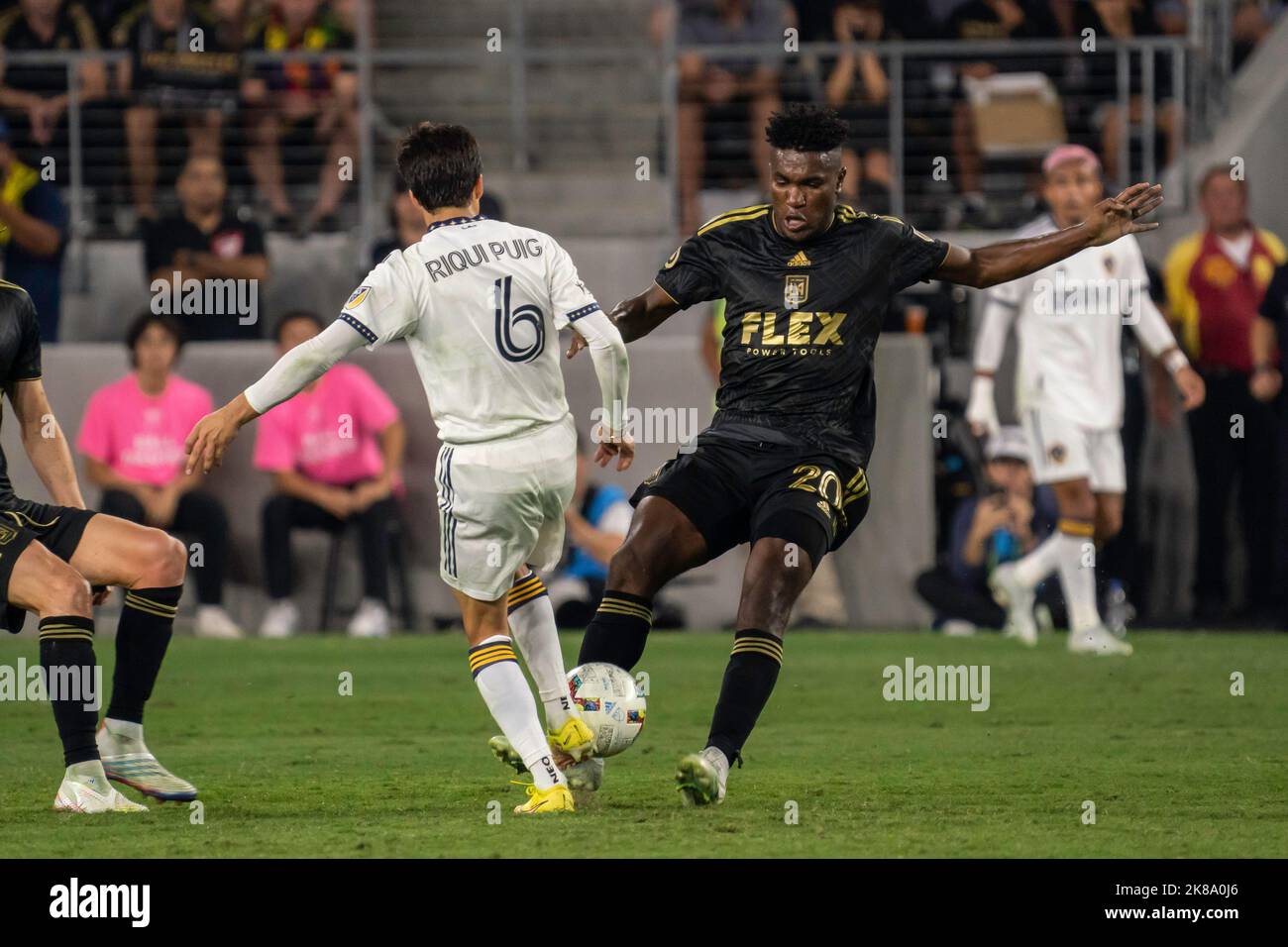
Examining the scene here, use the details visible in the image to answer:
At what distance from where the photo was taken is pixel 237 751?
9078 mm

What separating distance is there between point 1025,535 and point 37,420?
312 inches

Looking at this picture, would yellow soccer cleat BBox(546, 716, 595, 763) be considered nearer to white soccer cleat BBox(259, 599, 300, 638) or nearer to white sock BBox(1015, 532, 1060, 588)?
white sock BBox(1015, 532, 1060, 588)

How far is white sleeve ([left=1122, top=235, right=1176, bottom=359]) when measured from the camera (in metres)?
12.9

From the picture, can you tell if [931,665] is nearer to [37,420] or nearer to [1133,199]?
[1133,199]

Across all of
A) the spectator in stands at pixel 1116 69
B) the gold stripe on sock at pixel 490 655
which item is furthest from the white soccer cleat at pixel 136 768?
the spectator in stands at pixel 1116 69

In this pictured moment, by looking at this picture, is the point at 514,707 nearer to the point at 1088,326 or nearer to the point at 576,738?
the point at 576,738

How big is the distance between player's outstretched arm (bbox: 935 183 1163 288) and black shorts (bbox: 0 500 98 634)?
10.4 feet

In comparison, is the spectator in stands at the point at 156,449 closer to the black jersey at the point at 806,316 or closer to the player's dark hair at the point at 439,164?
the black jersey at the point at 806,316

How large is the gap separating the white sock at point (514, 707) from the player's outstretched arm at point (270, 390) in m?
1.04

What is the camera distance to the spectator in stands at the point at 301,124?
17062mm

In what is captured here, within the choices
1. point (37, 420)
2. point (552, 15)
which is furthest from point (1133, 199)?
point (552, 15)

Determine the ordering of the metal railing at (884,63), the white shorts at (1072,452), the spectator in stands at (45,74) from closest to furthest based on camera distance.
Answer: the white shorts at (1072,452)
the metal railing at (884,63)
the spectator in stands at (45,74)

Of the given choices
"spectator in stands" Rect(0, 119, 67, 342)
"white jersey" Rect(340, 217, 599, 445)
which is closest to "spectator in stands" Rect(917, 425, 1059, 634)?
"spectator in stands" Rect(0, 119, 67, 342)

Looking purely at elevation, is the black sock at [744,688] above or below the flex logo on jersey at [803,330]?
below
